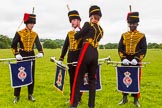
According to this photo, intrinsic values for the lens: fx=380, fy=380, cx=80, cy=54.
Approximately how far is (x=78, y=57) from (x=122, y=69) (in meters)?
1.23

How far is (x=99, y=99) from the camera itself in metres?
10.8

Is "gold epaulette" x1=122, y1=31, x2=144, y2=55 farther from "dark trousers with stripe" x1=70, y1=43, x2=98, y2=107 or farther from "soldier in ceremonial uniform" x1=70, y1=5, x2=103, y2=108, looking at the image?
"dark trousers with stripe" x1=70, y1=43, x2=98, y2=107

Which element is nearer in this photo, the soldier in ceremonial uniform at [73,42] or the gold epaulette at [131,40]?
the soldier in ceremonial uniform at [73,42]

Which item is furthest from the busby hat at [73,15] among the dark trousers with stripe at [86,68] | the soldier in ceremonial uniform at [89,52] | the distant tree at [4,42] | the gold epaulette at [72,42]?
the distant tree at [4,42]

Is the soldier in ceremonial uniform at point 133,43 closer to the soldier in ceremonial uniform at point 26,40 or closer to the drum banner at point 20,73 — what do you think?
the soldier in ceremonial uniform at point 26,40

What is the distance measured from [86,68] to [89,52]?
395mm

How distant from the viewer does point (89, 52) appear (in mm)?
8516

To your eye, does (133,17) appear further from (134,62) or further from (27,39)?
(27,39)

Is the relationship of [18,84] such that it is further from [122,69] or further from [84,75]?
[122,69]

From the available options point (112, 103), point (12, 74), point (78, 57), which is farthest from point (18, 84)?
point (112, 103)

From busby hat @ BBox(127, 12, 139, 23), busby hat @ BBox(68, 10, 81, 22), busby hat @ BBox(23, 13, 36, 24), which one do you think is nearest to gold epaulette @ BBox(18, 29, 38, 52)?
busby hat @ BBox(23, 13, 36, 24)

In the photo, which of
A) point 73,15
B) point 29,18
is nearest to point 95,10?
point 73,15

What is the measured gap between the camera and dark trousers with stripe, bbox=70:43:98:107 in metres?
8.51

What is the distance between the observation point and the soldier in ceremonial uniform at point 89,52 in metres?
8.50
